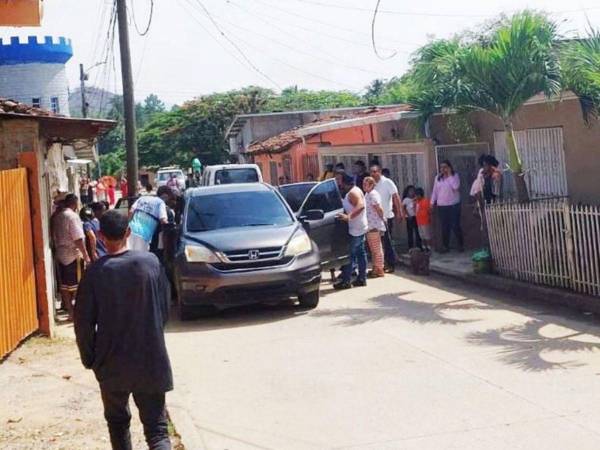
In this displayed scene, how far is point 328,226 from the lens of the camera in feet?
40.0

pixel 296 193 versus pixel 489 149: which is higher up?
pixel 489 149

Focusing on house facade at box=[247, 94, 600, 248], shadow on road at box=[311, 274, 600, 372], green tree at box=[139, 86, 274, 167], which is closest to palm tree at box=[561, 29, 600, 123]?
house facade at box=[247, 94, 600, 248]

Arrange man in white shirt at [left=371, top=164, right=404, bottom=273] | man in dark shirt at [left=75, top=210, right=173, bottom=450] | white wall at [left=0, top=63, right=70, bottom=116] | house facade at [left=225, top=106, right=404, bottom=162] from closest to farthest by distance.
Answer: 1. man in dark shirt at [left=75, top=210, right=173, bottom=450]
2. man in white shirt at [left=371, top=164, right=404, bottom=273]
3. house facade at [left=225, top=106, right=404, bottom=162]
4. white wall at [left=0, top=63, right=70, bottom=116]

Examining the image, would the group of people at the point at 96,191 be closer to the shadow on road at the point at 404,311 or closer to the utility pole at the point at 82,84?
the utility pole at the point at 82,84

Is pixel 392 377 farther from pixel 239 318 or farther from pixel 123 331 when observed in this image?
pixel 239 318

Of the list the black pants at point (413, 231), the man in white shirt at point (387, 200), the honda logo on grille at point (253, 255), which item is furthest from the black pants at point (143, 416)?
the black pants at point (413, 231)

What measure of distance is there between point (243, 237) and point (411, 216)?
5.72 metres

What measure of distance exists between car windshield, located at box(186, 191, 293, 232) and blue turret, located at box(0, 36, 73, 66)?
31183mm

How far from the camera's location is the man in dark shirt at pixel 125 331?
475 cm

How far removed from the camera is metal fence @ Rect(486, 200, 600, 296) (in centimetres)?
971

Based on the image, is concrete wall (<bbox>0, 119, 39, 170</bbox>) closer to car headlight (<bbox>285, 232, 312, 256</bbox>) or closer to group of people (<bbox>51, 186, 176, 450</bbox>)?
car headlight (<bbox>285, 232, 312, 256</bbox>)

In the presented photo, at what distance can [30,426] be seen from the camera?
20.6 feet

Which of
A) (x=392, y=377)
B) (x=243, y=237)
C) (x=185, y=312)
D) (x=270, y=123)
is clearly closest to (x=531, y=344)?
(x=392, y=377)

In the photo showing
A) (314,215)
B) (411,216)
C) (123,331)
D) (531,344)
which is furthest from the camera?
(411,216)
